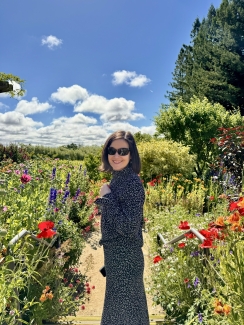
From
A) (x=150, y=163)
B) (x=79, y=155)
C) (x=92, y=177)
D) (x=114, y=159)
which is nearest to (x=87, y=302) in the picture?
(x=114, y=159)

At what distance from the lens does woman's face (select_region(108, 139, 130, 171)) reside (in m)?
2.16

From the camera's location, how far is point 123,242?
6.76 ft

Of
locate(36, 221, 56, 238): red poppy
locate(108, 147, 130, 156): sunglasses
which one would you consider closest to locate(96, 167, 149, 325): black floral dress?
locate(108, 147, 130, 156): sunglasses

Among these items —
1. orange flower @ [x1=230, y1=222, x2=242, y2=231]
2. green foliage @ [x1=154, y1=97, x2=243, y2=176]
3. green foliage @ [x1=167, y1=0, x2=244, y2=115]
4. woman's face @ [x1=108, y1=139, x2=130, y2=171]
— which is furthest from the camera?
green foliage @ [x1=167, y1=0, x2=244, y2=115]

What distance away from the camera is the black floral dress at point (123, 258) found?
2000 millimetres

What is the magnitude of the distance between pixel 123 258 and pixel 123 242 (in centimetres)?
11

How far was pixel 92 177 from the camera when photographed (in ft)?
37.5

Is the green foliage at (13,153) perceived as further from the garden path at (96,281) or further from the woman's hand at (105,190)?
the woman's hand at (105,190)

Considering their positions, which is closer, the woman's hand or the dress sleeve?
the dress sleeve

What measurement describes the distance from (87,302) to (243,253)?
216cm

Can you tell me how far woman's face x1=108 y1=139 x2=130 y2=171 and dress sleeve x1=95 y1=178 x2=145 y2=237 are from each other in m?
0.16

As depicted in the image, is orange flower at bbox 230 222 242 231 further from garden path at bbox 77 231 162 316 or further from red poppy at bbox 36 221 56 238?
garden path at bbox 77 231 162 316

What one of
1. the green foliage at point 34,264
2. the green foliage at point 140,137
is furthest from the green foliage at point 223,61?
the green foliage at point 34,264

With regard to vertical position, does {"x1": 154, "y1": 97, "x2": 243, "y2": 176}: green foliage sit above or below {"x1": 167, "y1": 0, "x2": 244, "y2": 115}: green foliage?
below
